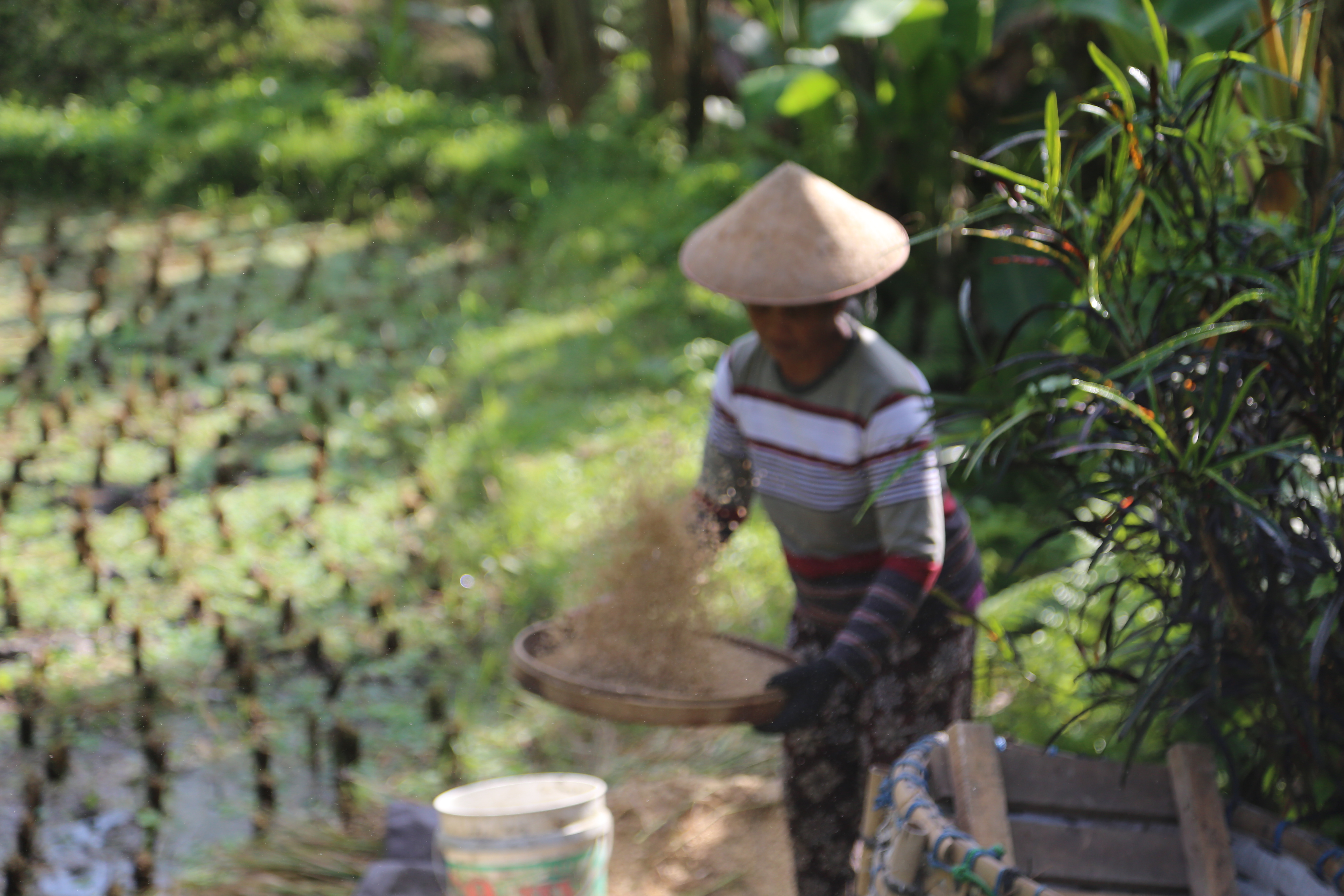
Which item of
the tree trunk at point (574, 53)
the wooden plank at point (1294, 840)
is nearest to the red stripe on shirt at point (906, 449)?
the wooden plank at point (1294, 840)

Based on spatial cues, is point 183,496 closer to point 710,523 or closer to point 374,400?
point 374,400

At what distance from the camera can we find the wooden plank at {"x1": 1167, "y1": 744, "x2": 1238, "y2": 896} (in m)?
1.75

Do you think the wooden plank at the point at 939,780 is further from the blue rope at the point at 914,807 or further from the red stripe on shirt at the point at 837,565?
the red stripe on shirt at the point at 837,565

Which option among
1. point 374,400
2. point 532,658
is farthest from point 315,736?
point 374,400

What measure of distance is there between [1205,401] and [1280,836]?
1.98 ft

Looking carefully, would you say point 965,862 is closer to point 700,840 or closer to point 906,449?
point 906,449

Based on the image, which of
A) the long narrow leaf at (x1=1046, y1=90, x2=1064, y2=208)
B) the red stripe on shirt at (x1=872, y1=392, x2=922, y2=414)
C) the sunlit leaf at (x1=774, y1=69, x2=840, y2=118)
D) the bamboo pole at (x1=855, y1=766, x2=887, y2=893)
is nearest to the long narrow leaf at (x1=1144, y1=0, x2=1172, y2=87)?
the long narrow leaf at (x1=1046, y1=90, x2=1064, y2=208)

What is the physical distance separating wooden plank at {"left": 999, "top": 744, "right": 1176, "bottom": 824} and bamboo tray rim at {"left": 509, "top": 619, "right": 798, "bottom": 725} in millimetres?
359

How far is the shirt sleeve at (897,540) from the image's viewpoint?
2.01 m

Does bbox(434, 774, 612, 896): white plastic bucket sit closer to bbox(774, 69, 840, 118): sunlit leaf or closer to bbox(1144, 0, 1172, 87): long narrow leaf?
bbox(1144, 0, 1172, 87): long narrow leaf

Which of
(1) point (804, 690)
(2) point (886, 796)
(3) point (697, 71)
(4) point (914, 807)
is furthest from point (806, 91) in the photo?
(3) point (697, 71)

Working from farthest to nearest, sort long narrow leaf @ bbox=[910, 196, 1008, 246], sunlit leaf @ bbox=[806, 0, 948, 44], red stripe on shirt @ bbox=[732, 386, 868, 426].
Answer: sunlit leaf @ bbox=[806, 0, 948, 44] → red stripe on shirt @ bbox=[732, 386, 868, 426] → long narrow leaf @ bbox=[910, 196, 1008, 246]

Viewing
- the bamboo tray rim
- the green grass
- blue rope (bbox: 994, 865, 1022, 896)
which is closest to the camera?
blue rope (bbox: 994, 865, 1022, 896)

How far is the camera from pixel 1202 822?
180cm
